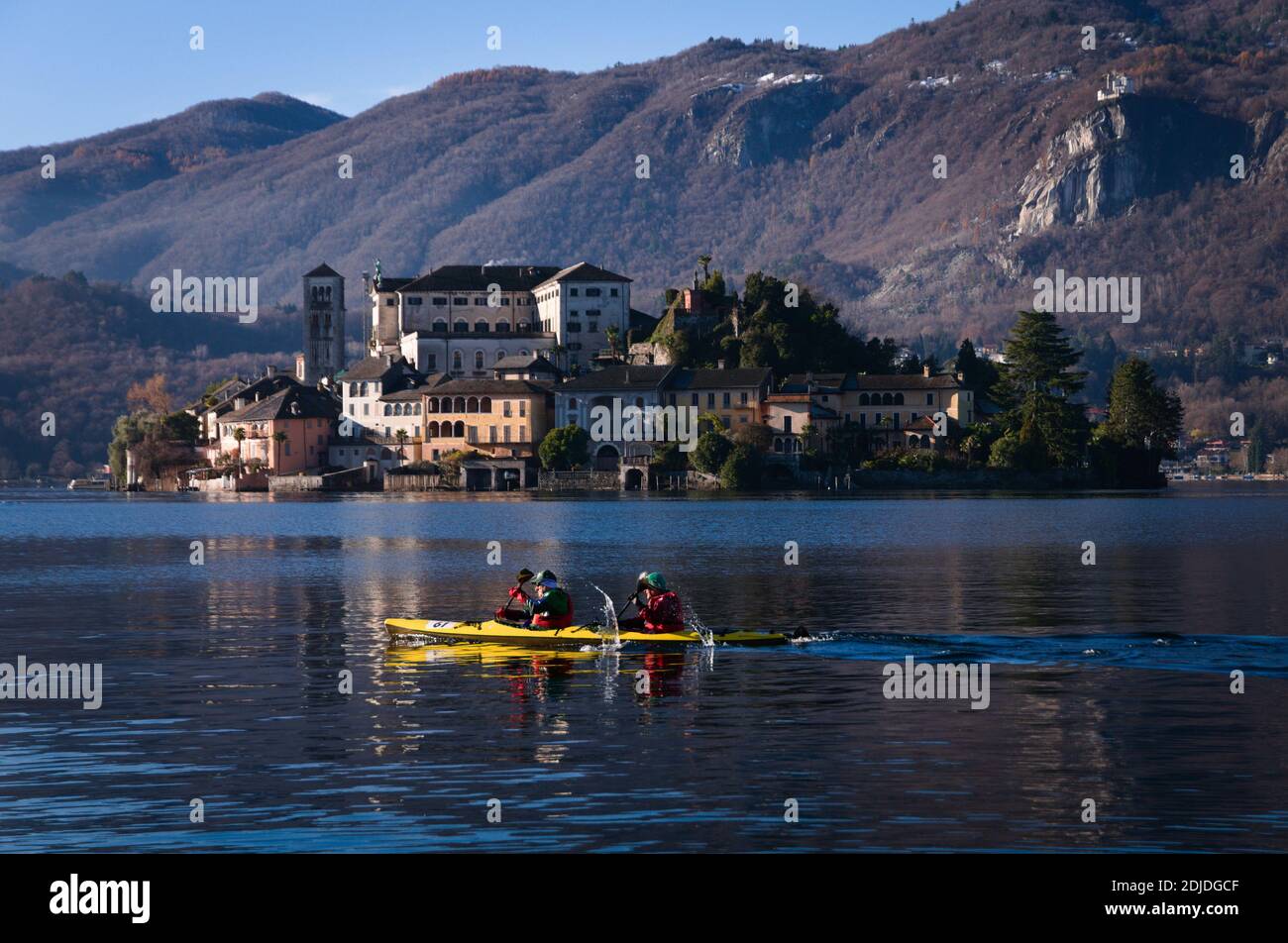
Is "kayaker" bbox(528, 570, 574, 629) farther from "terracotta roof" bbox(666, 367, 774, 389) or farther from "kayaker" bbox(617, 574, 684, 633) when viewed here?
"terracotta roof" bbox(666, 367, 774, 389)

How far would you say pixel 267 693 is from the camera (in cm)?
3722

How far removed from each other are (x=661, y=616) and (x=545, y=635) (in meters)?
2.80

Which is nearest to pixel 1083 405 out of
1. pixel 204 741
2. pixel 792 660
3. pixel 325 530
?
pixel 325 530

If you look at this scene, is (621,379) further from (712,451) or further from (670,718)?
(670,718)

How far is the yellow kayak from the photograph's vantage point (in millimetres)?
42562

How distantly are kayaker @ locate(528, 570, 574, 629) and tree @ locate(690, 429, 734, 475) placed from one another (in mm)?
137031

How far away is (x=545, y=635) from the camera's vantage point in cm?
4284

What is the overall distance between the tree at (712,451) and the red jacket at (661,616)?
449 ft

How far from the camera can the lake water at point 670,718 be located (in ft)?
79.5

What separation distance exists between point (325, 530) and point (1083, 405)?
10740 centimetres

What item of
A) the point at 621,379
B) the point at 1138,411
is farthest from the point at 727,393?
the point at 1138,411

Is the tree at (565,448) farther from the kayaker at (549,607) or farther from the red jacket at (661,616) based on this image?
the red jacket at (661,616)
